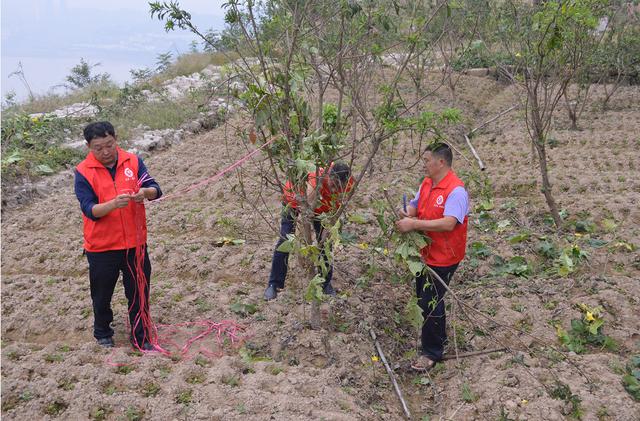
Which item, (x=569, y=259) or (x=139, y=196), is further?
(x=569, y=259)

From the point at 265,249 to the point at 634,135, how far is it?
20.5 feet

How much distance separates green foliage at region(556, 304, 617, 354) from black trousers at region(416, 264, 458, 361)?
82cm

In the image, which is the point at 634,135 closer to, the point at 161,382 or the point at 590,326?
the point at 590,326

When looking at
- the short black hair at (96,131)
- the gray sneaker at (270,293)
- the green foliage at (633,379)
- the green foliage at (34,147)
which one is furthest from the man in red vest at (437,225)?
the green foliage at (34,147)

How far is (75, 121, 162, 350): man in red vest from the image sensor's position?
130 inches

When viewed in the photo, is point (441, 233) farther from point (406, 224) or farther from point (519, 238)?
point (519, 238)

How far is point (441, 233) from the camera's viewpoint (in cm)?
331

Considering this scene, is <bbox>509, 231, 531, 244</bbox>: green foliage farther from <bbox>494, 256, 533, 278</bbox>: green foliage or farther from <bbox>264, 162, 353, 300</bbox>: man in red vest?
<bbox>264, 162, 353, 300</bbox>: man in red vest

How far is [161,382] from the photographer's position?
314 centimetres

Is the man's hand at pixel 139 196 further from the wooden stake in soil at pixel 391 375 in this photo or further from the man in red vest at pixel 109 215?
the wooden stake in soil at pixel 391 375

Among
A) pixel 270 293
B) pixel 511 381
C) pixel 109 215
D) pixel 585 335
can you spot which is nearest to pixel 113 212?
pixel 109 215

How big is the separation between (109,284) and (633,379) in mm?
3235

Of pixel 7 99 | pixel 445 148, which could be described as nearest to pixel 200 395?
pixel 445 148

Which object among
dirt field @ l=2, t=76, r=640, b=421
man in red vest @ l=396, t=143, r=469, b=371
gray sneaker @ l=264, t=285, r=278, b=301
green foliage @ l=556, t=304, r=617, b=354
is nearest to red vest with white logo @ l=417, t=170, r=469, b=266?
man in red vest @ l=396, t=143, r=469, b=371
